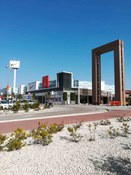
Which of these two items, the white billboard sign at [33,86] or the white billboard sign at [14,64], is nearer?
the white billboard sign at [14,64]

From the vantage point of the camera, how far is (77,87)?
74.6 meters

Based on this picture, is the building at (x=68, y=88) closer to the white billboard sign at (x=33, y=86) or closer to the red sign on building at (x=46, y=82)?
the red sign on building at (x=46, y=82)

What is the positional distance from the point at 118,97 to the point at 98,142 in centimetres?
4279

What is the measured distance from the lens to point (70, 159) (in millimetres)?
4750

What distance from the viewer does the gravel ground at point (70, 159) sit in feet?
13.2

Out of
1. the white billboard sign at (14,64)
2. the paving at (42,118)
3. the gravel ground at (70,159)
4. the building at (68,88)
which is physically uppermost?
the white billboard sign at (14,64)

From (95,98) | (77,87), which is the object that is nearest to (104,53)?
(95,98)

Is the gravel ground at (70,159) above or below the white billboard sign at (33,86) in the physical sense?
below

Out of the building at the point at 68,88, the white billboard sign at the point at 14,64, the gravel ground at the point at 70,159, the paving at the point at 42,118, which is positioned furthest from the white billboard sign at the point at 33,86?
the gravel ground at the point at 70,159

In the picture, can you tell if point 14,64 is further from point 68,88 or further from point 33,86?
point 33,86

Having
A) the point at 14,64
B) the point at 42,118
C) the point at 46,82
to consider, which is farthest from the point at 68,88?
the point at 42,118

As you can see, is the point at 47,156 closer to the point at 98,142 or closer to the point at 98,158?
the point at 98,158

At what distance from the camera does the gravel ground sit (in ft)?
13.2

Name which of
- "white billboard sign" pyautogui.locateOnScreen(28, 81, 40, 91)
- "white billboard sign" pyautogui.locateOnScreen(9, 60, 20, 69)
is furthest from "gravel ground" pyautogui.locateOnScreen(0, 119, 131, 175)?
"white billboard sign" pyautogui.locateOnScreen(28, 81, 40, 91)
